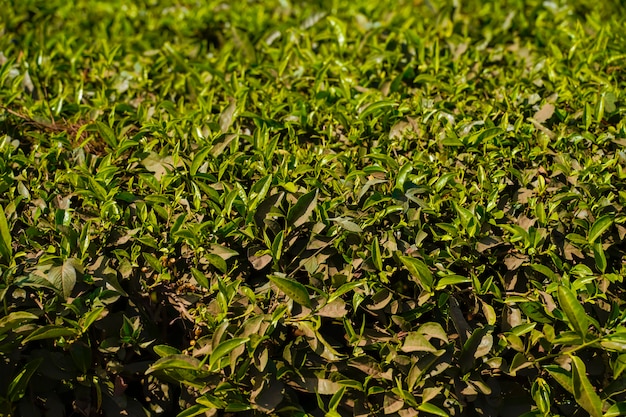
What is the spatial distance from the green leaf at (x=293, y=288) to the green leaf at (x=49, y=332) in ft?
2.03

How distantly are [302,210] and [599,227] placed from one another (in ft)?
3.19

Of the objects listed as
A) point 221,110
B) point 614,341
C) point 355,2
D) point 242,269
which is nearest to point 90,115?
point 221,110

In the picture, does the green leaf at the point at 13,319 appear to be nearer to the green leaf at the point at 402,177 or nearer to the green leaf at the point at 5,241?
the green leaf at the point at 5,241

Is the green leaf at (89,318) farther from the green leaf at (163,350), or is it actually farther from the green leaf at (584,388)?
the green leaf at (584,388)

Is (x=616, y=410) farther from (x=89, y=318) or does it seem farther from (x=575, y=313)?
(x=89, y=318)

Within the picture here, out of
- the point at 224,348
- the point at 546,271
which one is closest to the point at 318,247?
the point at 224,348

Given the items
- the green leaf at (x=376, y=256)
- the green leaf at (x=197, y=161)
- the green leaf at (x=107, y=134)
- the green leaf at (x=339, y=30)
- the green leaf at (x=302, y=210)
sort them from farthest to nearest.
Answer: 1. the green leaf at (x=339, y=30)
2. the green leaf at (x=107, y=134)
3. the green leaf at (x=197, y=161)
4. the green leaf at (x=302, y=210)
5. the green leaf at (x=376, y=256)

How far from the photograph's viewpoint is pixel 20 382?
7.01ft

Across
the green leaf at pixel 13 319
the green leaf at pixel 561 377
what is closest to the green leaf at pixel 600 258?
the green leaf at pixel 561 377

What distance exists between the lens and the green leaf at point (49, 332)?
2.10m

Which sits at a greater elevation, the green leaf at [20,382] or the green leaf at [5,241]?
the green leaf at [5,241]

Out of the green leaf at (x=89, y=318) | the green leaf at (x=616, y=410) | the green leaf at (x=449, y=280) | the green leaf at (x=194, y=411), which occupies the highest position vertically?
the green leaf at (x=89, y=318)

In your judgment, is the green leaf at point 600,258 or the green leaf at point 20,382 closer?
the green leaf at point 20,382

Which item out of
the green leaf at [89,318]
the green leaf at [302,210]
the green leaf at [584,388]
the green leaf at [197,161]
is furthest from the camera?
the green leaf at [197,161]
